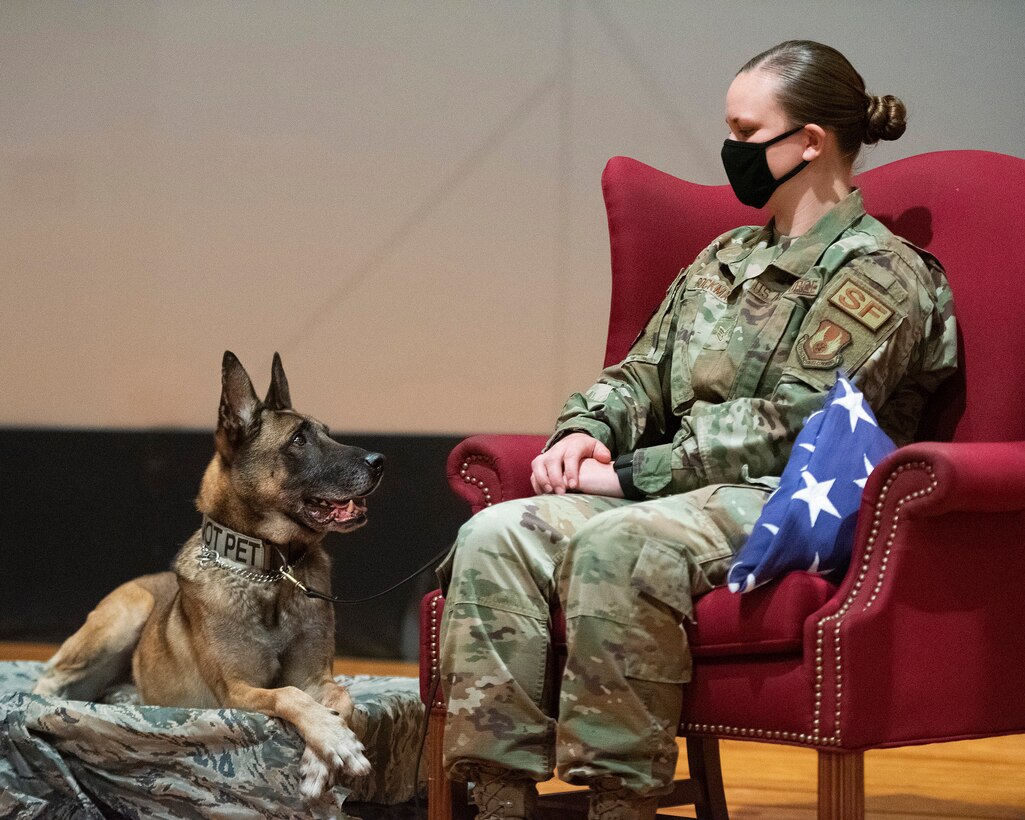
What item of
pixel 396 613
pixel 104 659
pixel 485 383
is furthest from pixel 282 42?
pixel 104 659

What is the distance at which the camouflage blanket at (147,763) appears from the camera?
7.84 feet

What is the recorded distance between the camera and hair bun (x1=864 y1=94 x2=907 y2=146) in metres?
2.45

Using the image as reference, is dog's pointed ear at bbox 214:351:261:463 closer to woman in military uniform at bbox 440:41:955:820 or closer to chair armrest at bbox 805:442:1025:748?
woman in military uniform at bbox 440:41:955:820

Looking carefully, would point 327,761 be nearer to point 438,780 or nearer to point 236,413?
point 438,780

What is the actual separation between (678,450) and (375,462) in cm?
71

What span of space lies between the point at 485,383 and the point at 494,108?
1044 millimetres

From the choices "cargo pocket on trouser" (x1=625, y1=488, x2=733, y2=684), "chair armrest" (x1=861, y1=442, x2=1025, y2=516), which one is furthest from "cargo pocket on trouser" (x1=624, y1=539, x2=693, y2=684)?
"chair armrest" (x1=861, y1=442, x2=1025, y2=516)

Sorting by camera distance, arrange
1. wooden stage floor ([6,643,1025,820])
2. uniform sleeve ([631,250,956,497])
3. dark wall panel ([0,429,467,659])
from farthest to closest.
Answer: dark wall panel ([0,429,467,659]) → wooden stage floor ([6,643,1025,820]) → uniform sleeve ([631,250,956,497])

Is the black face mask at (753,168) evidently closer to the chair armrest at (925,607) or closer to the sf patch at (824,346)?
the sf patch at (824,346)

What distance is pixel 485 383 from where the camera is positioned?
4.57 meters

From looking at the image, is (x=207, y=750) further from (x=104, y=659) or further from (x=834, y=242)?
(x=834, y=242)

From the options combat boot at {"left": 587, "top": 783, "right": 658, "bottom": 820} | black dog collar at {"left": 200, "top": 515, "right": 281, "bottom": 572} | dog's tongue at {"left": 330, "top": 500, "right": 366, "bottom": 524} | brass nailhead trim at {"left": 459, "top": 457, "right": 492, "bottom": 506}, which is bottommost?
combat boot at {"left": 587, "top": 783, "right": 658, "bottom": 820}

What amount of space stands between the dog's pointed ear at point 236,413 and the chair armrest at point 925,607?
1324 mm

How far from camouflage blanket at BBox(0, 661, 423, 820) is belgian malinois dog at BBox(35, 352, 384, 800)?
123 millimetres
